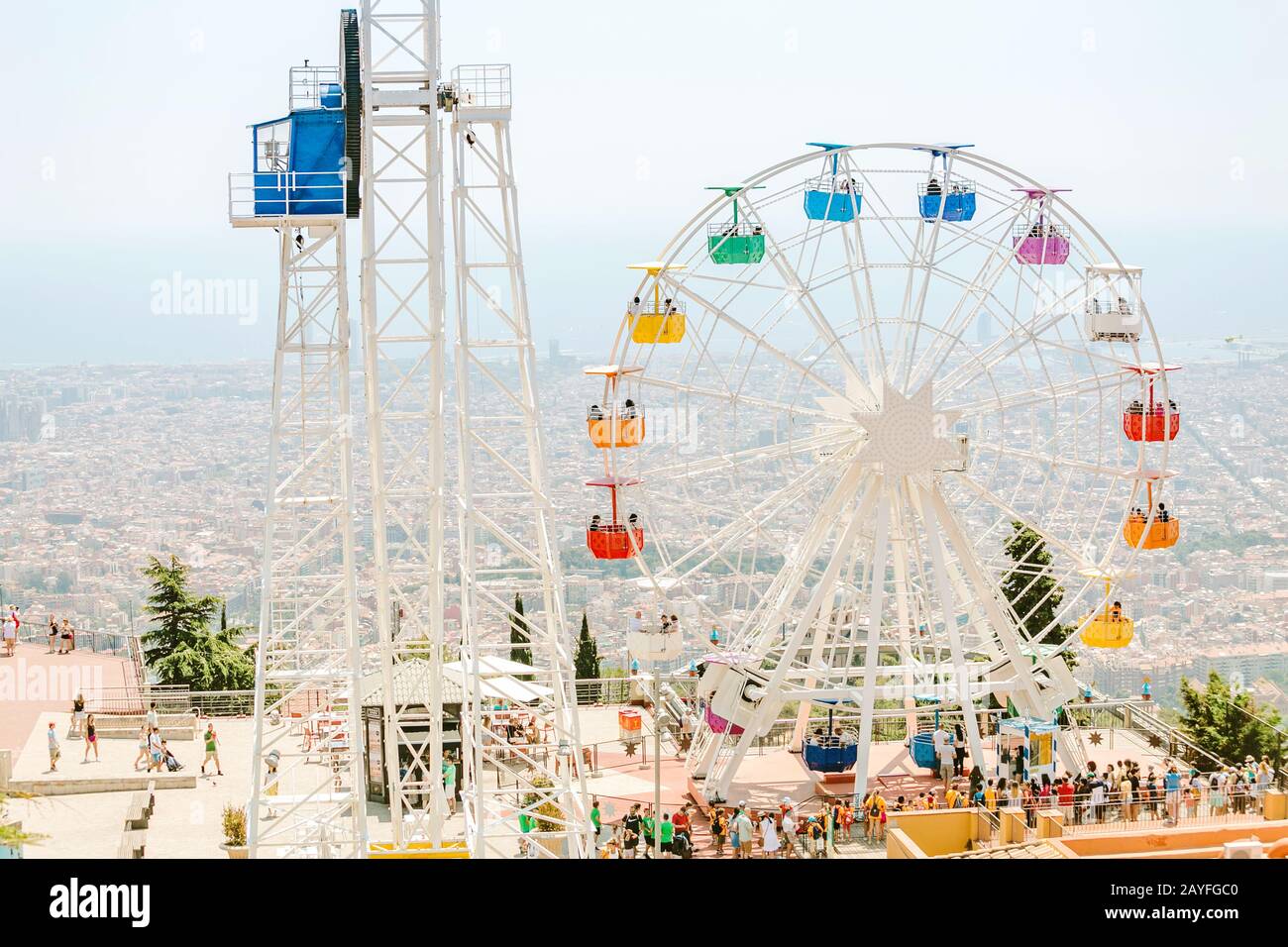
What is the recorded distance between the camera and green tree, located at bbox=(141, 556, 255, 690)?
175 ft

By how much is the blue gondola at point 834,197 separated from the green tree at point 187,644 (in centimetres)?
2351

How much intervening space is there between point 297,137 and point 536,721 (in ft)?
55.5

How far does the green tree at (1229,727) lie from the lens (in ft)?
139

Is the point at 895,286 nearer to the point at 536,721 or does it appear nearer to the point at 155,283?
the point at 155,283

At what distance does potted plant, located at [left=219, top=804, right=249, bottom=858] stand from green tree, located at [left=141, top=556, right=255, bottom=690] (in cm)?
1935

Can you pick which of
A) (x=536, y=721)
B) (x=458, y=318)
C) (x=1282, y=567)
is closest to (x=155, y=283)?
(x=1282, y=567)

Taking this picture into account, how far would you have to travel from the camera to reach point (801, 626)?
37.6 metres

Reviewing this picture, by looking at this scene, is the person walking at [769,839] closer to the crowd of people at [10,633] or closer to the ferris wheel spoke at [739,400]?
the ferris wheel spoke at [739,400]

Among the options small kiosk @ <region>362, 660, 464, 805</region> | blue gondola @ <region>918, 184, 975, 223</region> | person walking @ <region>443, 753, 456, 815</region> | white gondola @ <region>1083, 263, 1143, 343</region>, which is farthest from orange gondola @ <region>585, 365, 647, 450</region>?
white gondola @ <region>1083, 263, 1143, 343</region>

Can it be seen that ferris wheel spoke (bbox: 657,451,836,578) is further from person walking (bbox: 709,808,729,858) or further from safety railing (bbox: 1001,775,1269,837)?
safety railing (bbox: 1001,775,1269,837)

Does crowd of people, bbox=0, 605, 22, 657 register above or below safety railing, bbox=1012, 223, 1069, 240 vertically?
below

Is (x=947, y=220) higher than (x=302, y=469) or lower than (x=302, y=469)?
higher

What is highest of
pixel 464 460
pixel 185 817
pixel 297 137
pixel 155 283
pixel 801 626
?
pixel 155 283

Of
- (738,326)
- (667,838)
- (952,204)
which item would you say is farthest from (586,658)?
(667,838)
